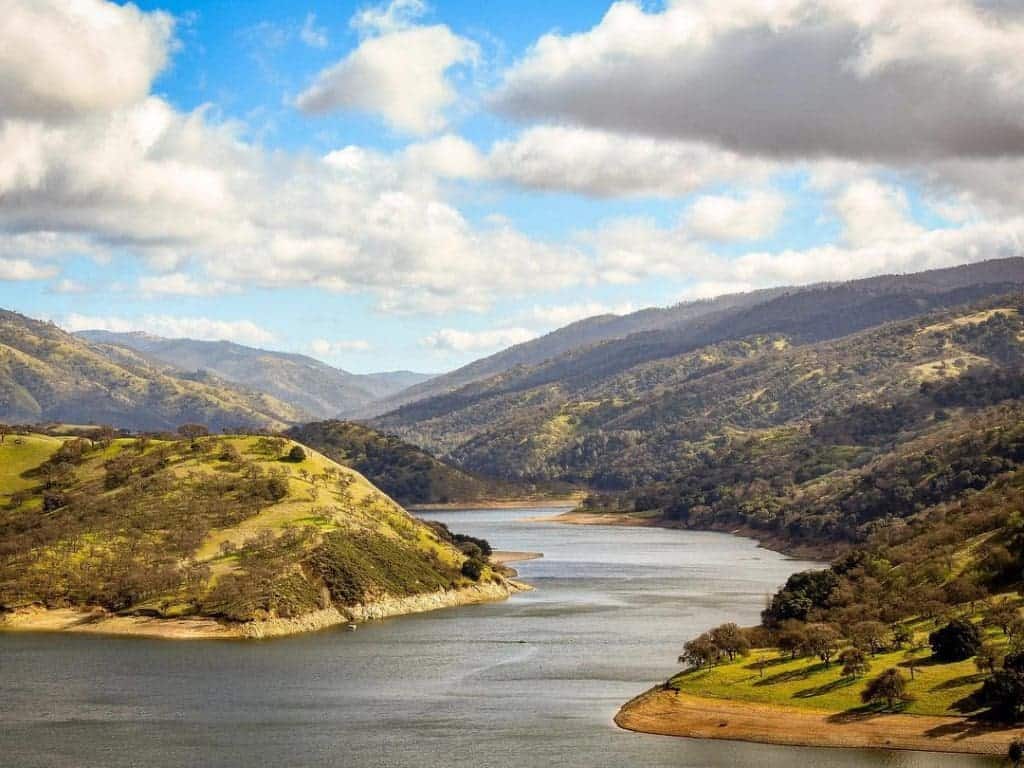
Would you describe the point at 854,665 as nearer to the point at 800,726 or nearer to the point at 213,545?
the point at 800,726

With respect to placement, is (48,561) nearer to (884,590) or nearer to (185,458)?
(185,458)

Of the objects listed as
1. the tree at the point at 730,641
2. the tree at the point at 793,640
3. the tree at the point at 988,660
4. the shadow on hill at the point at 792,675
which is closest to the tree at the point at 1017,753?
the tree at the point at 988,660

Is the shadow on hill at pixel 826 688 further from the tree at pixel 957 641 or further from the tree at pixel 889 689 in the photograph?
the tree at pixel 957 641

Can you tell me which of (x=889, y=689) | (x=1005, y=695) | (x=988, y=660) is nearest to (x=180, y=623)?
(x=889, y=689)

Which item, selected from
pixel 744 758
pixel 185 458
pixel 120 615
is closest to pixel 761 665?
pixel 744 758

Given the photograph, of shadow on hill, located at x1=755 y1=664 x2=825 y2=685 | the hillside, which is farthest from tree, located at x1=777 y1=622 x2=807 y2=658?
the hillside

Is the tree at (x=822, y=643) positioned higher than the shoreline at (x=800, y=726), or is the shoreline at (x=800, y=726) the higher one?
the tree at (x=822, y=643)
